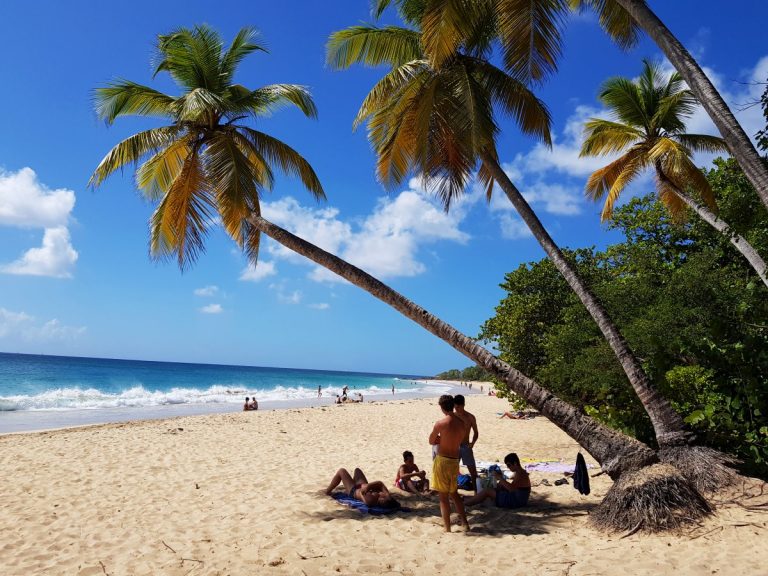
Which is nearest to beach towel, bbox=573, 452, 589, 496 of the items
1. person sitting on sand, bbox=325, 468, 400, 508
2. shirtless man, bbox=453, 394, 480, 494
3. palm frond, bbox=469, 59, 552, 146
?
shirtless man, bbox=453, 394, 480, 494

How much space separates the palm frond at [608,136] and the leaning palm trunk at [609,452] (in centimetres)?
722

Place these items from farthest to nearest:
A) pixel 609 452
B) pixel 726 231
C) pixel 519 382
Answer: pixel 726 231 → pixel 519 382 → pixel 609 452

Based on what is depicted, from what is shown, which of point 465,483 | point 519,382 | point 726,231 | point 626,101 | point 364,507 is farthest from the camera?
point 626,101

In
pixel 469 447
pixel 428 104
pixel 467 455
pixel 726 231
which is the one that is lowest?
pixel 467 455

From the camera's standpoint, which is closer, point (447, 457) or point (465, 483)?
point (447, 457)

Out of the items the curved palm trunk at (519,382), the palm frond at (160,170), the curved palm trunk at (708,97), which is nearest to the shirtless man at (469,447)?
the curved palm trunk at (519,382)

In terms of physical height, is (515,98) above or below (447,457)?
above

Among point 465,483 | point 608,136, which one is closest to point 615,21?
point 608,136

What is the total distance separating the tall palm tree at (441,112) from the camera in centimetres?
774

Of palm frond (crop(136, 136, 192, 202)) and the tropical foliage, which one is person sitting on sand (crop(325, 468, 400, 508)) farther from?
palm frond (crop(136, 136, 192, 202))

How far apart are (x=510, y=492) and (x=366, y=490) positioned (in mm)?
1929

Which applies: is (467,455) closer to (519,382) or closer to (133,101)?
(519,382)

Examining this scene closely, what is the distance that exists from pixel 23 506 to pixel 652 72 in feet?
47.1

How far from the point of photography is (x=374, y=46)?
911cm
